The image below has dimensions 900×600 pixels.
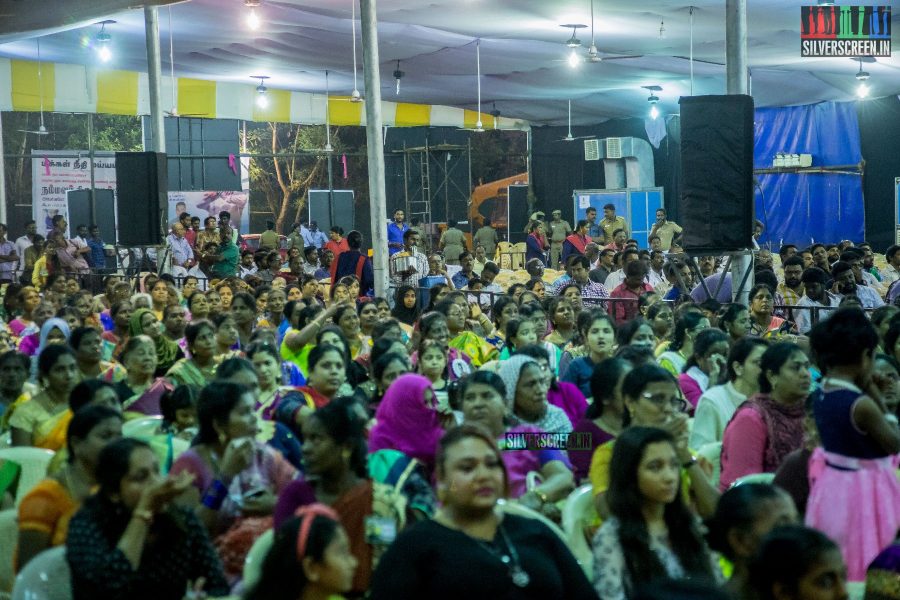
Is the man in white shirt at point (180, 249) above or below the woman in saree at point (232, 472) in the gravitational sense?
above

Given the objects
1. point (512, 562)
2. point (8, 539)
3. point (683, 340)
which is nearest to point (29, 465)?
point (8, 539)

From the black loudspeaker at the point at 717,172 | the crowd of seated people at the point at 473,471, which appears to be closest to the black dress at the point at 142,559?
the crowd of seated people at the point at 473,471

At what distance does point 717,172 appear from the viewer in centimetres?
1035

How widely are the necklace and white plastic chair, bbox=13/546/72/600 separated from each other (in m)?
1.26

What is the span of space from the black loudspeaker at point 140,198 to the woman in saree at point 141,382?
25.4 ft

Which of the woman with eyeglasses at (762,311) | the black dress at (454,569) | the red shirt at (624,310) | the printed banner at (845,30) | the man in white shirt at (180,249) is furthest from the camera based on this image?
the man in white shirt at (180,249)

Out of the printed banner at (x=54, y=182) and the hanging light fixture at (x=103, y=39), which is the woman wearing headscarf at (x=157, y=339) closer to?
the hanging light fixture at (x=103, y=39)

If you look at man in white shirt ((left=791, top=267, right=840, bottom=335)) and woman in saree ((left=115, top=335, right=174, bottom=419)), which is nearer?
woman in saree ((left=115, top=335, right=174, bottom=419))

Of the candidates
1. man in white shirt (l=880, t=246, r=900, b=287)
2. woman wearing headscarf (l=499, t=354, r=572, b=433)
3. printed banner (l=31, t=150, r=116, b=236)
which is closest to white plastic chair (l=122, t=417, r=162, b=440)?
woman wearing headscarf (l=499, t=354, r=572, b=433)

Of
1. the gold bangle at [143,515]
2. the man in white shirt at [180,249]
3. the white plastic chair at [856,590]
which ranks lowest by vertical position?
A: the white plastic chair at [856,590]

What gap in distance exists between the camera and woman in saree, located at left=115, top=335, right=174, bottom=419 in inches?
280

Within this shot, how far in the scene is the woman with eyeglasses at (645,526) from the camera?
144 inches

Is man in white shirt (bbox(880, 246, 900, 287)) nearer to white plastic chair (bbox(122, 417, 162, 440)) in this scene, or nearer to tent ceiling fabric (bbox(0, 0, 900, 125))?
tent ceiling fabric (bbox(0, 0, 900, 125))

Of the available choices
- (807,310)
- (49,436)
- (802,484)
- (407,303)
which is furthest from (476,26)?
(802,484)
